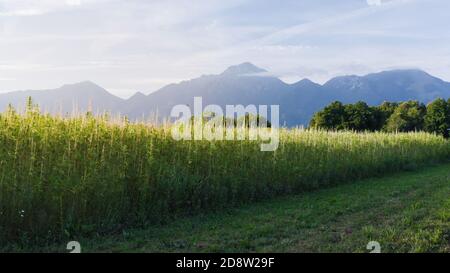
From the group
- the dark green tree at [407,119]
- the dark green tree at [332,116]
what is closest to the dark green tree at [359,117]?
the dark green tree at [332,116]

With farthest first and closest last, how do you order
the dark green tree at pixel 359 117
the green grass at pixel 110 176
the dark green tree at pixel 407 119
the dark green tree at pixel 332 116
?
the dark green tree at pixel 332 116, the dark green tree at pixel 359 117, the dark green tree at pixel 407 119, the green grass at pixel 110 176

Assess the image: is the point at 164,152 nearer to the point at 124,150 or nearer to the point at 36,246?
the point at 124,150

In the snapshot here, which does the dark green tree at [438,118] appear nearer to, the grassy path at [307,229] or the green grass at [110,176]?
the grassy path at [307,229]

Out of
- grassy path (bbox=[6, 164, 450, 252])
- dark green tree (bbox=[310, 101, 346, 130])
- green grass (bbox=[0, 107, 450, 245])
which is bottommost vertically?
grassy path (bbox=[6, 164, 450, 252])

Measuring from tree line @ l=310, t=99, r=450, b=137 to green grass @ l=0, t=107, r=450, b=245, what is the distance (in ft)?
112

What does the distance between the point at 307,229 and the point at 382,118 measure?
139 ft

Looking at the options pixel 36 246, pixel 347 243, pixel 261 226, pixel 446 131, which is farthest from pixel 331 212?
pixel 446 131

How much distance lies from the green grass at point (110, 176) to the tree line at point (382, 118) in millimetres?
34166

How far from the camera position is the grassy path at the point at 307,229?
6.22m

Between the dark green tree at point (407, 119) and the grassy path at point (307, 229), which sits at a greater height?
the dark green tree at point (407, 119)

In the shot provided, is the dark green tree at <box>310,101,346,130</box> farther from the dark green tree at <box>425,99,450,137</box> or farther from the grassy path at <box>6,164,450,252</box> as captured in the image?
the grassy path at <box>6,164,450,252</box>

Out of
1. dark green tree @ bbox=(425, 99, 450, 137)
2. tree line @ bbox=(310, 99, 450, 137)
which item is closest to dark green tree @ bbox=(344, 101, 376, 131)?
tree line @ bbox=(310, 99, 450, 137)

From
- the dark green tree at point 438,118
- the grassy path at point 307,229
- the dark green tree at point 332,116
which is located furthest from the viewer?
the dark green tree at point 332,116

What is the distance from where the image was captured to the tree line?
4347 centimetres
